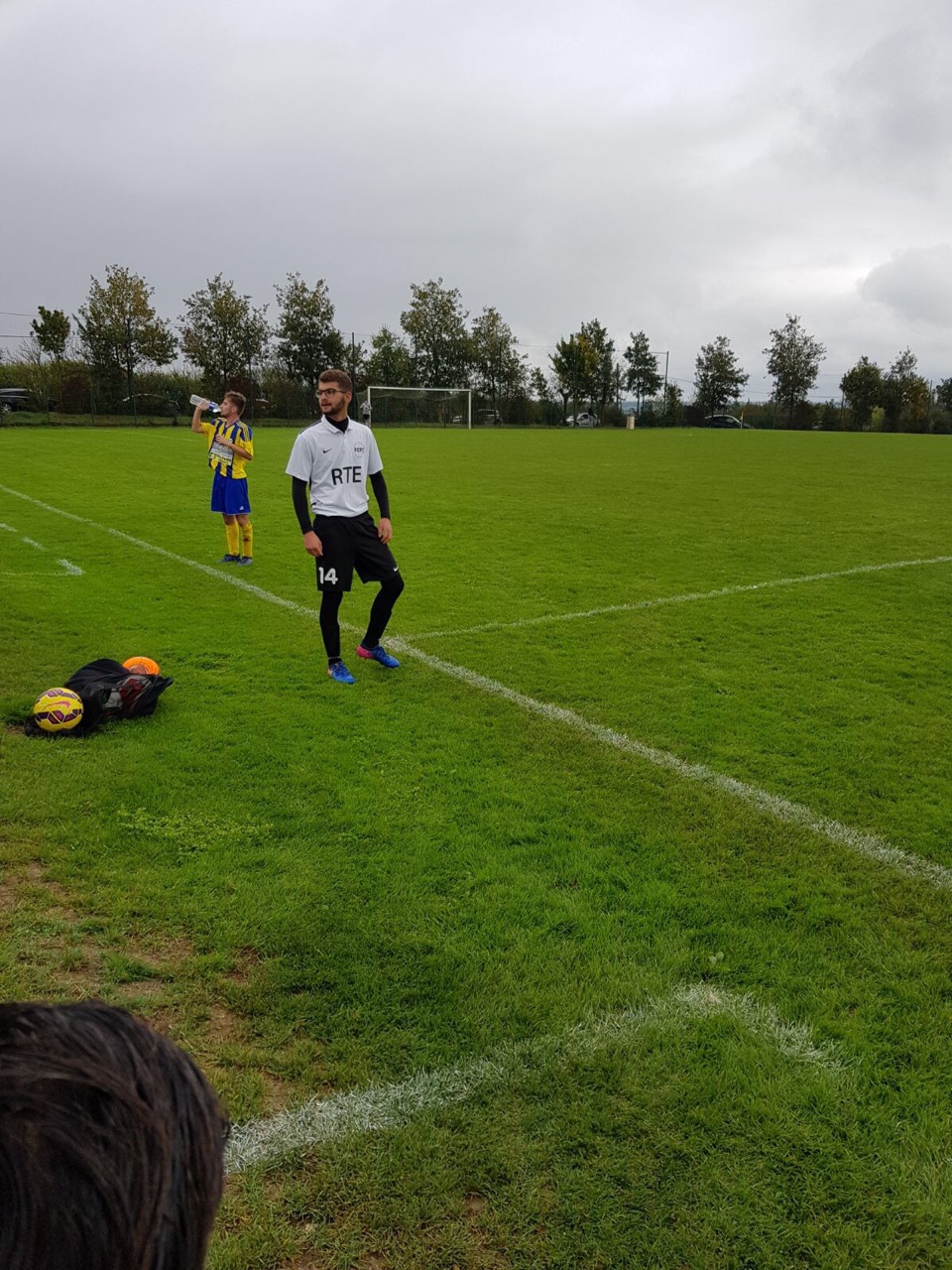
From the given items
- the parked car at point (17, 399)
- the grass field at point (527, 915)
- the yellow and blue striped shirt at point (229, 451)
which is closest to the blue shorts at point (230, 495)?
the yellow and blue striped shirt at point (229, 451)

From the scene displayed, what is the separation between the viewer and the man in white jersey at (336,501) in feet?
19.9

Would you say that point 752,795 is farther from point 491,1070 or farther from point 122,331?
point 122,331

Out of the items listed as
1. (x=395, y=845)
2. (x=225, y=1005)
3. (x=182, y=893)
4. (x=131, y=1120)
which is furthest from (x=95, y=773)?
(x=131, y=1120)

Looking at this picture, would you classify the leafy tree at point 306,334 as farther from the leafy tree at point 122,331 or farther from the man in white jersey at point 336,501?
the man in white jersey at point 336,501

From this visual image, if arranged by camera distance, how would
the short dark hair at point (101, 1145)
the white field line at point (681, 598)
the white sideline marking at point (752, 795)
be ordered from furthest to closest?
1. the white field line at point (681, 598)
2. the white sideline marking at point (752, 795)
3. the short dark hair at point (101, 1145)

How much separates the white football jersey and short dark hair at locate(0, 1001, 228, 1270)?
5593 mm

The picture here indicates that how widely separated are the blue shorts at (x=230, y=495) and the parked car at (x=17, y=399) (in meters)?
32.5

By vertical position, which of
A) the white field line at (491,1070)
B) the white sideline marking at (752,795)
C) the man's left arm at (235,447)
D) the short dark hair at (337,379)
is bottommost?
the white field line at (491,1070)

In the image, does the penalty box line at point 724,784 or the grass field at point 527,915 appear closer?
the grass field at point 527,915

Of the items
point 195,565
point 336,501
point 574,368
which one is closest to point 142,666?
point 336,501

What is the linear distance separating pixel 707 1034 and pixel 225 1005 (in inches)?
62.3

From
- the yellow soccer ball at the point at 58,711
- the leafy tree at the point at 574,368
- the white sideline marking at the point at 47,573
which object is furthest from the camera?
the leafy tree at the point at 574,368

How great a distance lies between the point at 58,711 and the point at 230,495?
17.2ft

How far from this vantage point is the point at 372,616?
652 centimetres
